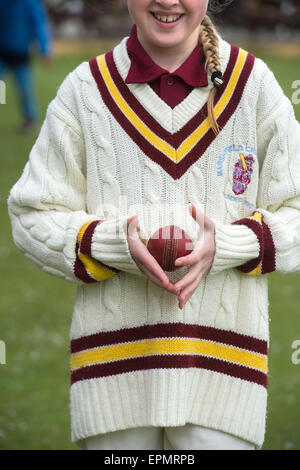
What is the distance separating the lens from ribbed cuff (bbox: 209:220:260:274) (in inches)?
94.6

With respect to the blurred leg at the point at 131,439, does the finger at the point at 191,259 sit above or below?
above

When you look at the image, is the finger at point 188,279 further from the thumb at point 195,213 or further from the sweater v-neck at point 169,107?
the sweater v-neck at point 169,107

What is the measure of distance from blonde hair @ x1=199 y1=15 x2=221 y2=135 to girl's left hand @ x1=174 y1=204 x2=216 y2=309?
302 millimetres

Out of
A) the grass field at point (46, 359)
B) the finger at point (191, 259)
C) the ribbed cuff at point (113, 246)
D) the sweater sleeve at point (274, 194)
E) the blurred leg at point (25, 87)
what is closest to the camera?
the finger at point (191, 259)

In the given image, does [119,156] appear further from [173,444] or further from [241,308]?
[173,444]

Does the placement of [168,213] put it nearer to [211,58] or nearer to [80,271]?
[80,271]

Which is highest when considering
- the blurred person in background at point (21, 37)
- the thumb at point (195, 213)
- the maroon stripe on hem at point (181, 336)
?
the blurred person in background at point (21, 37)

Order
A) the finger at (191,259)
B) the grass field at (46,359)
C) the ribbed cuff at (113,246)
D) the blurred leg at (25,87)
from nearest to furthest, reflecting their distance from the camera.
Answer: the finger at (191,259)
the ribbed cuff at (113,246)
the grass field at (46,359)
the blurred leg at (25,87)

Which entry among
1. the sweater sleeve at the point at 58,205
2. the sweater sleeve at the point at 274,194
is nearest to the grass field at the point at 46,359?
the sweater sleeve at the point at 58,205

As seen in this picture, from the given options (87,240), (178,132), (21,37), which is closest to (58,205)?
(87,240)

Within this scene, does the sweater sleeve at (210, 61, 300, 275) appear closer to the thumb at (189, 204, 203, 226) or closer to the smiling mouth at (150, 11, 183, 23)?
the thumb at (189, 204, 203, 226)

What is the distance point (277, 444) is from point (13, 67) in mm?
7759

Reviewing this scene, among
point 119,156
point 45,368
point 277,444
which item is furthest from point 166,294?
point 45,368

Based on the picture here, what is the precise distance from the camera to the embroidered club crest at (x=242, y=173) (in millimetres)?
2548
